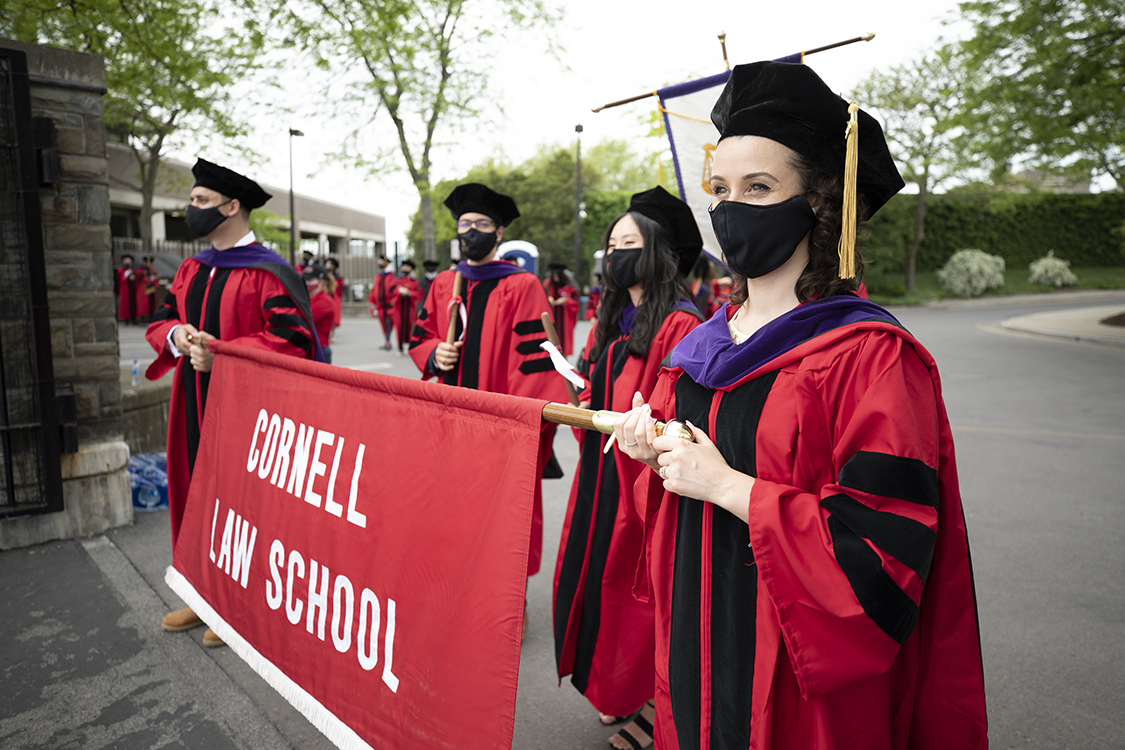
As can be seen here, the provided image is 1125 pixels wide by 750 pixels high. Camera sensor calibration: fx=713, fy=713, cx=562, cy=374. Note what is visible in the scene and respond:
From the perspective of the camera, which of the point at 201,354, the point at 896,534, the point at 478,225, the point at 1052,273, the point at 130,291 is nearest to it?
the point at 896,534

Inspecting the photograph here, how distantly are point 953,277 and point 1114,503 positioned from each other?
32030 millimetres

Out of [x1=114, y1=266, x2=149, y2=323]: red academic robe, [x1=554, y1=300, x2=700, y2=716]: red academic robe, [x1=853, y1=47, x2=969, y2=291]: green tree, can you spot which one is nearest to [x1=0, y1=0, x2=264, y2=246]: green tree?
[x1=554, y1=300, x2=700, y2=716]: red academic robe

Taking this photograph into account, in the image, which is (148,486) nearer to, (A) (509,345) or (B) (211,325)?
(B) (211,325)

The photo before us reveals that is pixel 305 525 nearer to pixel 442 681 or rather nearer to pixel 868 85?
pixel 442 681

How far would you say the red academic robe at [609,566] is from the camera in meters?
2.57

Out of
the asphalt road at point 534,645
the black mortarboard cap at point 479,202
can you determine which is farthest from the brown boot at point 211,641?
the black mortarboard cap at point 479,202

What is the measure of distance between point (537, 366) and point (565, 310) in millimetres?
9639

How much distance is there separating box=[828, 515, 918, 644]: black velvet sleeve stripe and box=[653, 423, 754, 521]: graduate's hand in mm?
174

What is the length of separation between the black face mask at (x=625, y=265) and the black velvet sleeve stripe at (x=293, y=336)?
5.05ft

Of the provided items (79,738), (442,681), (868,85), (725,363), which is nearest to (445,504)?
(442,681)

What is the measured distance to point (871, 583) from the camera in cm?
121

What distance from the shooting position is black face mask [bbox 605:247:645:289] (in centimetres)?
289

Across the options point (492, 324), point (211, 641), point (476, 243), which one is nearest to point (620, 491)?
point (492, 324)

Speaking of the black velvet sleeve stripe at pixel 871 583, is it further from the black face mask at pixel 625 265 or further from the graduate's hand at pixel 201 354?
the graduate's hand at pixel 201 354
